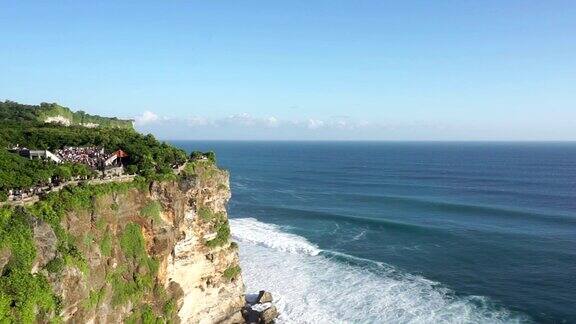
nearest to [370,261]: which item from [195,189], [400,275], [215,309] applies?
[400,275]

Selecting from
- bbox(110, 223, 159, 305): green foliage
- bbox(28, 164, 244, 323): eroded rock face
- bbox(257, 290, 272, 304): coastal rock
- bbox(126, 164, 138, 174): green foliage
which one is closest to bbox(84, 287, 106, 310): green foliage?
bbox(28, 164, 244, 323): eroded rock face

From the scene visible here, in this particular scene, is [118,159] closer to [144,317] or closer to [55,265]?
[144,317]

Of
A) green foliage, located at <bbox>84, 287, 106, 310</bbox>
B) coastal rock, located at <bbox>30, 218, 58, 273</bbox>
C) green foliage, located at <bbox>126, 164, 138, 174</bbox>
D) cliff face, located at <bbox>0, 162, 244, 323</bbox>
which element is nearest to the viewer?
coastal rock, located at <bbox>30, 218, 58, 273</bbox>

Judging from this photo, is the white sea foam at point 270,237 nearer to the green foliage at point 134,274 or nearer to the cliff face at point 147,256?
the cliff face at point 147,256

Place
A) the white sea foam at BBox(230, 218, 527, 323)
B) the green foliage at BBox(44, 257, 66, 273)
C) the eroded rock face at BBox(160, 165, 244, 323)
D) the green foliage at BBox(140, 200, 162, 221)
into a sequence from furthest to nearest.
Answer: the white sea foam at BBox(230, 218, 527, 323), the eroded rock face at BBox(160, 165, 244, 323), the green foliage at BBox(140, 200, 162, 221), the green foliage at BBox(44, 257, 66, 273)

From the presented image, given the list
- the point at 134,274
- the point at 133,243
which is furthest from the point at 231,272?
the point at 133,243

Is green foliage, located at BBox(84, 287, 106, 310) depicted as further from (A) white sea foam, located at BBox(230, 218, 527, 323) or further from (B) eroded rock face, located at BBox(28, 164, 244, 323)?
(A) white sea foam, located at BBox(230, 218, 527, 323)
